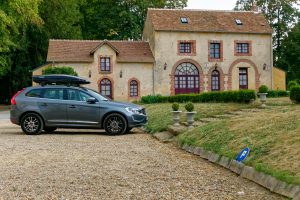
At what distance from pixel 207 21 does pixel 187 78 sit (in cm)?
581

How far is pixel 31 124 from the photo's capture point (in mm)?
14492

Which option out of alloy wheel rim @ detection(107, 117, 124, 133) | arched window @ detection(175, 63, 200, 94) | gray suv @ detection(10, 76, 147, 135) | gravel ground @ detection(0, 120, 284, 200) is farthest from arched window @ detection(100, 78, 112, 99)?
gravel ground @ detection(0, 120, 284, 200)

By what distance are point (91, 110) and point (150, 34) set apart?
88.8 feet

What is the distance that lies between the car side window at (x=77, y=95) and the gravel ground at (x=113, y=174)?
3467mm

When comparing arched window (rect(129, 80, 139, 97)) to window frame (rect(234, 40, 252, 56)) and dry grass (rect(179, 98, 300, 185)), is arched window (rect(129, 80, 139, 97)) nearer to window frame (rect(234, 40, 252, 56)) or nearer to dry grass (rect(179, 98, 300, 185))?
window frame (rect(234, 40, 252, 56))

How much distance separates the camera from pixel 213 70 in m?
39.7

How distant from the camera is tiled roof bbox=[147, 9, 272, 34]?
3912 centimetres

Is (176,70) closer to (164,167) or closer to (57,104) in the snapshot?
(57,104)

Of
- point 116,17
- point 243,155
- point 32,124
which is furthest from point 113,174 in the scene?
point 116,17

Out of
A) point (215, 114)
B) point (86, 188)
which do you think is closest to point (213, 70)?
point (215, 114)

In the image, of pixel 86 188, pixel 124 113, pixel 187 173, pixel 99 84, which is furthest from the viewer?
pixel 99 84

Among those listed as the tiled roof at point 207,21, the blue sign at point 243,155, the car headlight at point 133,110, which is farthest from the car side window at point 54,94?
the tiled roof at point 207,21

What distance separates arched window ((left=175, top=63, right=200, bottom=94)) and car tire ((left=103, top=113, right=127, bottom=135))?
25.0 m

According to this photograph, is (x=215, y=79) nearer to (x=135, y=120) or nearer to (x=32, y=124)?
(x=135, y=120)
